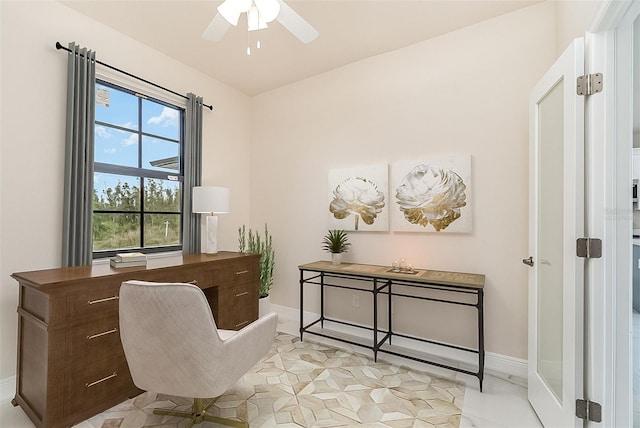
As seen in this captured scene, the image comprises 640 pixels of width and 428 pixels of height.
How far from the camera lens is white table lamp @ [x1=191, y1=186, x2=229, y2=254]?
2.92 m

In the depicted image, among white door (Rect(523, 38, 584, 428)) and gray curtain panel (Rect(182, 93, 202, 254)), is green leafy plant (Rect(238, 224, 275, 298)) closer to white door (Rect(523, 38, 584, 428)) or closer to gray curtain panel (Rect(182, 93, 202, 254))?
gray curtain panel (Rect(182, 93, 202, 254))

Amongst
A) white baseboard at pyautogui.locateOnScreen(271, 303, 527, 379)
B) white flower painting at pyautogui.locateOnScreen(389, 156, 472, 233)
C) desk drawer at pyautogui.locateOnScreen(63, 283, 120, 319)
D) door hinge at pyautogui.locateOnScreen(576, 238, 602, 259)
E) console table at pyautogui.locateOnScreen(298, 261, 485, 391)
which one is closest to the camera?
door hinge at pyautogui.locateOnScreen(576, 238, 602, 259)

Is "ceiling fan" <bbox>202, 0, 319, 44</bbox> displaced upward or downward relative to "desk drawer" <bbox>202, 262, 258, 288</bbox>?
upward

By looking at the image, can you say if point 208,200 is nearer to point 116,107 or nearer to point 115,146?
point 115,146

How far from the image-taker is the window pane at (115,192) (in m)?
2.59

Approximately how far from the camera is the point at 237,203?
3838 mm

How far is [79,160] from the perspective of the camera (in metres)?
2.30

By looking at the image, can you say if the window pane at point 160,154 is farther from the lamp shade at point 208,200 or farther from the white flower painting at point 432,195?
the white flower painting at point 432,195

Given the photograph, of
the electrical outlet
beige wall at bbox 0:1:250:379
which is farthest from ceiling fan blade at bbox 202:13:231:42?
the electrical outlet

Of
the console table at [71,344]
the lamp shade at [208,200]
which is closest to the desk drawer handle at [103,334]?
the console table at [71,344]

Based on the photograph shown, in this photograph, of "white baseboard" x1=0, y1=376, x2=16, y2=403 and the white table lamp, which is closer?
"white baseboard" x1=0, y1=376, x2=16, y2=403

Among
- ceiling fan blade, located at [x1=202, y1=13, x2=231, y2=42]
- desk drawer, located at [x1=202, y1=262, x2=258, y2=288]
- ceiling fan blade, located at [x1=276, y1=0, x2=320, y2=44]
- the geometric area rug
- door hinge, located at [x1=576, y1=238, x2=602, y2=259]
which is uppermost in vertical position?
ceiling fan blade, located at [x1=202, y1=13, x2=231, y2=42]

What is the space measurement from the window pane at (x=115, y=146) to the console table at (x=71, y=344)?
103 centimetres

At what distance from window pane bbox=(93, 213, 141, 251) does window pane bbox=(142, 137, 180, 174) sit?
0.55 meters
